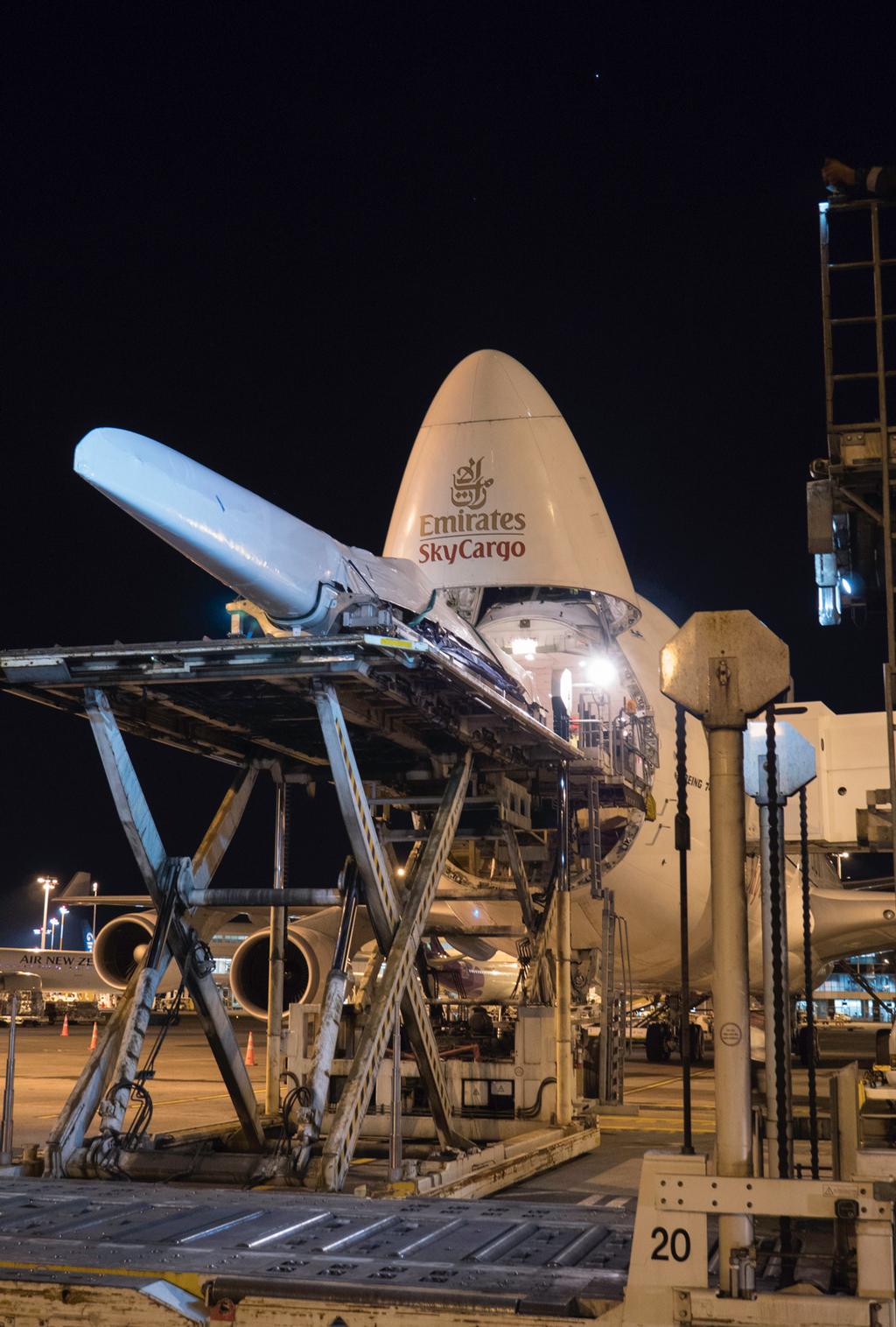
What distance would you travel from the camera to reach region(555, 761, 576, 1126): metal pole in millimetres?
12672

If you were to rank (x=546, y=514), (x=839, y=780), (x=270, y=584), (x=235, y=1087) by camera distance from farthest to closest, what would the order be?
(x=839, y=780) → (x=546, y=514) → (x=235, y=1087) → (x=270, y=584)

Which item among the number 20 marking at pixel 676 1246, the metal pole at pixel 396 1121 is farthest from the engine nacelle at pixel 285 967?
the number 20 marking at pixel 676 1246

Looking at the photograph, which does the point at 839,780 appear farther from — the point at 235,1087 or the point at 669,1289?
the point at 669,1289

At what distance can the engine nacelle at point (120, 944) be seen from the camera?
17.2m

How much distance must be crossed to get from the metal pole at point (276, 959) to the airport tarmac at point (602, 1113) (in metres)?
2.13

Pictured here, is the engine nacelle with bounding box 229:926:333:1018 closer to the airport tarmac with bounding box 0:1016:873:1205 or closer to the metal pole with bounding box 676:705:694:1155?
the airport tarmac with bounding box 0:1016:873:1205

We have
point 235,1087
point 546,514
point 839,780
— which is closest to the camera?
point 235,1087

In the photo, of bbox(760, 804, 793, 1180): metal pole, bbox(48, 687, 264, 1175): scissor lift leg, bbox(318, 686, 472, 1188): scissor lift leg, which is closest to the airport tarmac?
bbox(318, 686, 472, 1188): scissor lift leg

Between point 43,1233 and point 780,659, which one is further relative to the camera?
point 43,1233

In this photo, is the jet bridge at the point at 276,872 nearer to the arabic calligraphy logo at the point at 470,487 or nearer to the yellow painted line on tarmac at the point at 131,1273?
the yellow painted line on tarmac at the point at 131,1273

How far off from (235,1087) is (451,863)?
688 centimetres

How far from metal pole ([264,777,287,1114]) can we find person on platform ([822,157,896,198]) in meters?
6.76

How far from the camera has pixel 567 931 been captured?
13555 millimetres

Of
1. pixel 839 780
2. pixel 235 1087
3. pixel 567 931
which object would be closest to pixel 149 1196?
pixel 235 1087
